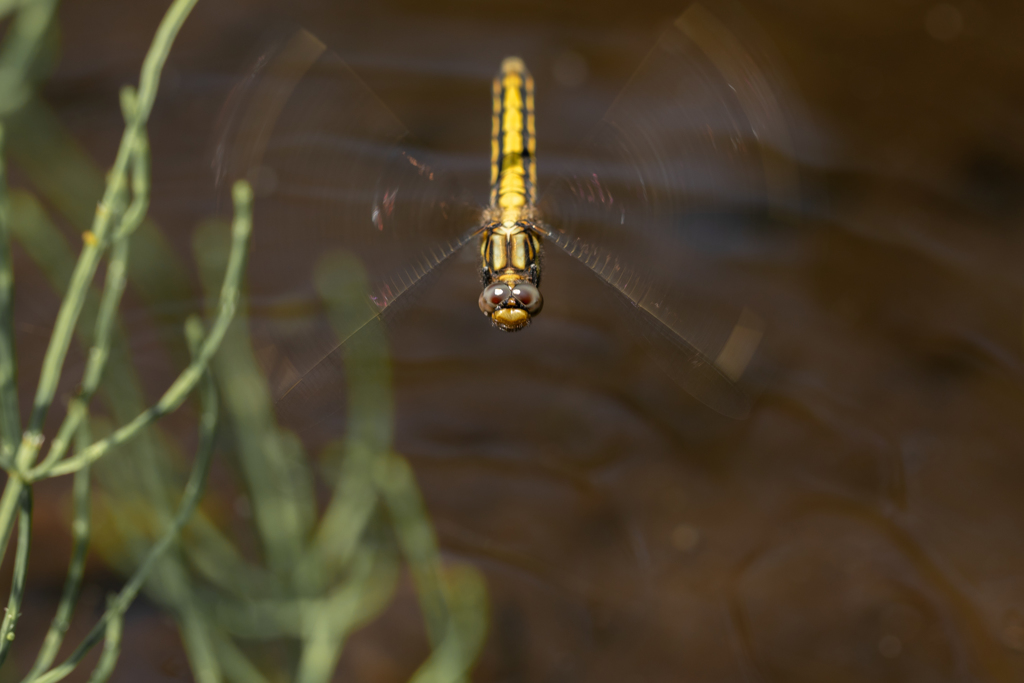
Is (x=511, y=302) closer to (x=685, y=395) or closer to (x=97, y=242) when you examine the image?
(x=685, y=395)

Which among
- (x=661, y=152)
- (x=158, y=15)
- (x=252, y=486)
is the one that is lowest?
(x=252, y=486)

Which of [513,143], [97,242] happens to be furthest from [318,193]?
[97,242]

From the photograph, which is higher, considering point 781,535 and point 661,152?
point 661,152

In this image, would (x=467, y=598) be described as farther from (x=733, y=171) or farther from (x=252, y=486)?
(x=733, y=171)

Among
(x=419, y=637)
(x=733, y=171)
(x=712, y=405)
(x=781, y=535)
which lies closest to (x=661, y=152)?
(x=733, y=171)
